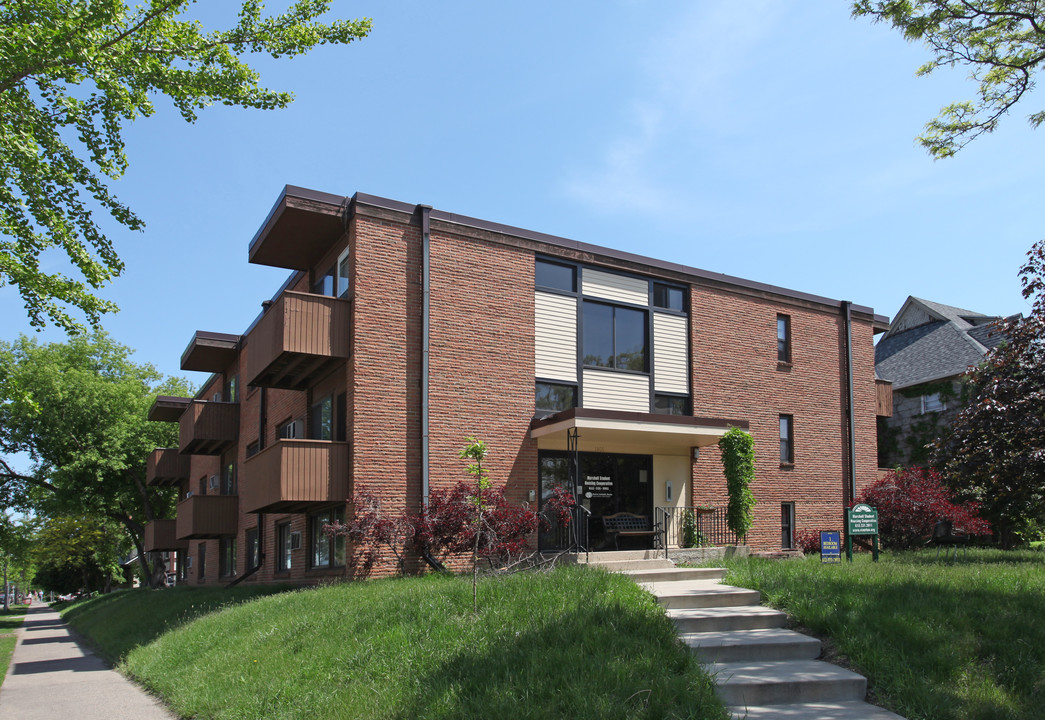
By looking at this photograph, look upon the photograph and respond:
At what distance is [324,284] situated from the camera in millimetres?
20547

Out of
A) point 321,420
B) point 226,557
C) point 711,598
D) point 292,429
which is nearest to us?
point 711,598

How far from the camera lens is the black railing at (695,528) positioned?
19844 millimetres

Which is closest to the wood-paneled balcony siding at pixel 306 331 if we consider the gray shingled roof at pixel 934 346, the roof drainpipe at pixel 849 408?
the roof drainpipe at pixel 849 408

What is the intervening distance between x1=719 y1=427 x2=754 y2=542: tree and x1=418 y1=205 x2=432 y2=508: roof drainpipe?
23.1 ft

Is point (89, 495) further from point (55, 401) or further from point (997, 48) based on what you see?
point (997, 48)

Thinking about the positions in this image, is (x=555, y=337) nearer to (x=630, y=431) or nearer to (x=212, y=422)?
(x=630, y=431)

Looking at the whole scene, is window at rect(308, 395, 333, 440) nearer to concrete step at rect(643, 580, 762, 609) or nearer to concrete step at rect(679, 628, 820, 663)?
concrete step at rect(643, 580, 762, 609)

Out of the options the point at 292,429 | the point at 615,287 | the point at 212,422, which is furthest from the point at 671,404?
the point at 212,422

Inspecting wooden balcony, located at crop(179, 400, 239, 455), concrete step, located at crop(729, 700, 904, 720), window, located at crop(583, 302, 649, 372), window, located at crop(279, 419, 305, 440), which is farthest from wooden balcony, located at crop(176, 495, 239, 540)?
concrete step, located at crop(729, 700, 904, 720)

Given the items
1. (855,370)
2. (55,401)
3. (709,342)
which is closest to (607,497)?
(709,342)

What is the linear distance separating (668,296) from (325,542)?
9964 millimetres

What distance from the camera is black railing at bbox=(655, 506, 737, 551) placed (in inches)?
781

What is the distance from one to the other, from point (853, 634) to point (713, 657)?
4.91ft

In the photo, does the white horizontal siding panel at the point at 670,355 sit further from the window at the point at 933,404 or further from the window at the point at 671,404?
the window at the point at 933,404
